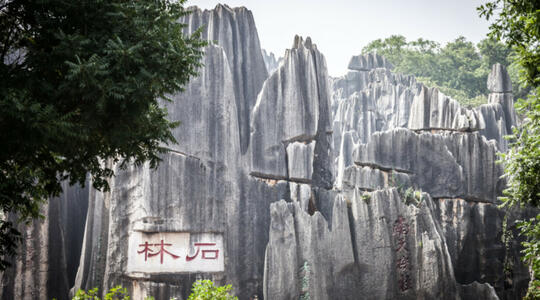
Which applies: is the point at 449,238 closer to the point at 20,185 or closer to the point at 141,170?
the point at 141,170

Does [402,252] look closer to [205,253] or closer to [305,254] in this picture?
[305,254]

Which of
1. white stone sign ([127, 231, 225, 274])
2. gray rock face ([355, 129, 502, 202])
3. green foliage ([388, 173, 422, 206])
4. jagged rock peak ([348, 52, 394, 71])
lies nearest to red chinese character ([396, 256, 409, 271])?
green foliage ([388, 173, 422, 206])

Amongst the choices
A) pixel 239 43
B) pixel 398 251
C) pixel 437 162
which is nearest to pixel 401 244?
pixel 398 251

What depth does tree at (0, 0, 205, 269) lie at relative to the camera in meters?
4.56

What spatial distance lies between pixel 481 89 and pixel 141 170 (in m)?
24.8

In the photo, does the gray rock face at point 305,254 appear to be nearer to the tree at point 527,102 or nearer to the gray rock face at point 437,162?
the gray rock face at point 437,162

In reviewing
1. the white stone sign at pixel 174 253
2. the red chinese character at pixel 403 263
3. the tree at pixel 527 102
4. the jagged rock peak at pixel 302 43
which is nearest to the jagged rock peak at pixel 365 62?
the jagged rock peak at pixel 302 43

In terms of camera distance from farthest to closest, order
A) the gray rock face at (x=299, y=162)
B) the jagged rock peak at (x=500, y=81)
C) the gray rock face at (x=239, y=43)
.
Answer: the jagged rock peak at (x=500, y=81) < the gray rock face at (x=239, y=43) < the gray rock face at (x=299, y=162)

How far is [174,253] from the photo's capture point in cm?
1123

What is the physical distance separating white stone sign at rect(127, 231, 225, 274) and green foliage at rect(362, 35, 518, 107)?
19.3m

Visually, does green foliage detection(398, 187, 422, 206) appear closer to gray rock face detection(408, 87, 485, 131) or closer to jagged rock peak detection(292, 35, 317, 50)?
gray rock face detection(408, 87, 485, 131)

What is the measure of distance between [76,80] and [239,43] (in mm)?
10070

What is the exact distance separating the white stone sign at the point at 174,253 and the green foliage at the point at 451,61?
1932 centimetres

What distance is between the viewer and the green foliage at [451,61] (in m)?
29.3
